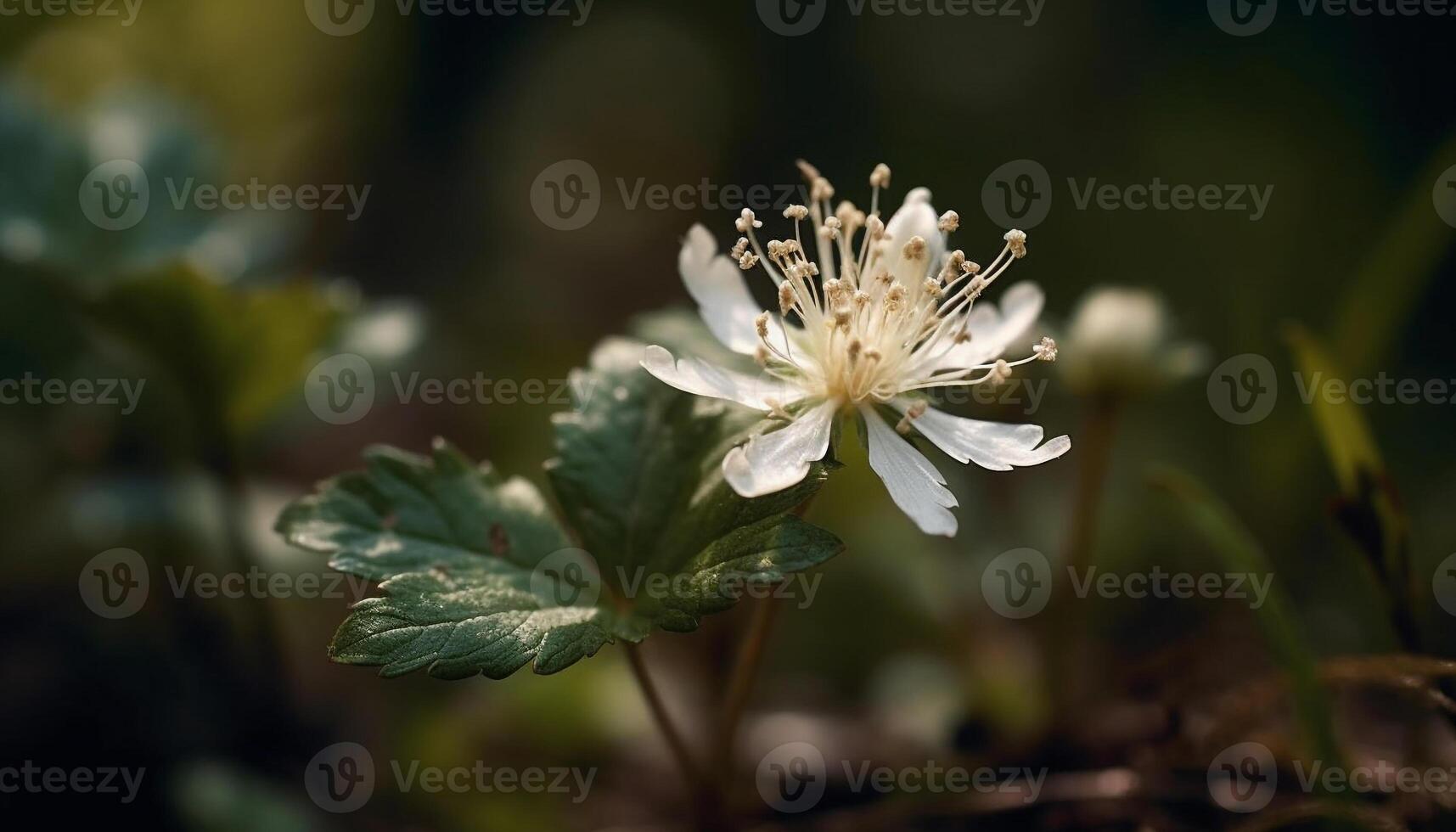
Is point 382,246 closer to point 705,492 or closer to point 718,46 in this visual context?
point 718,46

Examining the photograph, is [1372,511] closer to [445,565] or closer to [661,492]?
[661,492]

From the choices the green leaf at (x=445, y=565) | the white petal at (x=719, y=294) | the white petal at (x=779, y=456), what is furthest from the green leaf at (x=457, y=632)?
the white petal at (x=719, y=294)

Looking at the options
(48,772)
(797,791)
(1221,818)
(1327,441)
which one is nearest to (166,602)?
(48,772)

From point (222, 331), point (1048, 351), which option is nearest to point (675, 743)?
point (1048, 351)

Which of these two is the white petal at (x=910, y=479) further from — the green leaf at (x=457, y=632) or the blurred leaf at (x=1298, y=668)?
the blurred leaf at (x=1298, y=668)

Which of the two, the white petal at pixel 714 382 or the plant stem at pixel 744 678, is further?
the plant stem at pixel 744 678

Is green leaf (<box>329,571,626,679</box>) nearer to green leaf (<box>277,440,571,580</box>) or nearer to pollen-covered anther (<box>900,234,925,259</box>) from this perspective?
green leaf (<box>277,440,571,580</box>)
